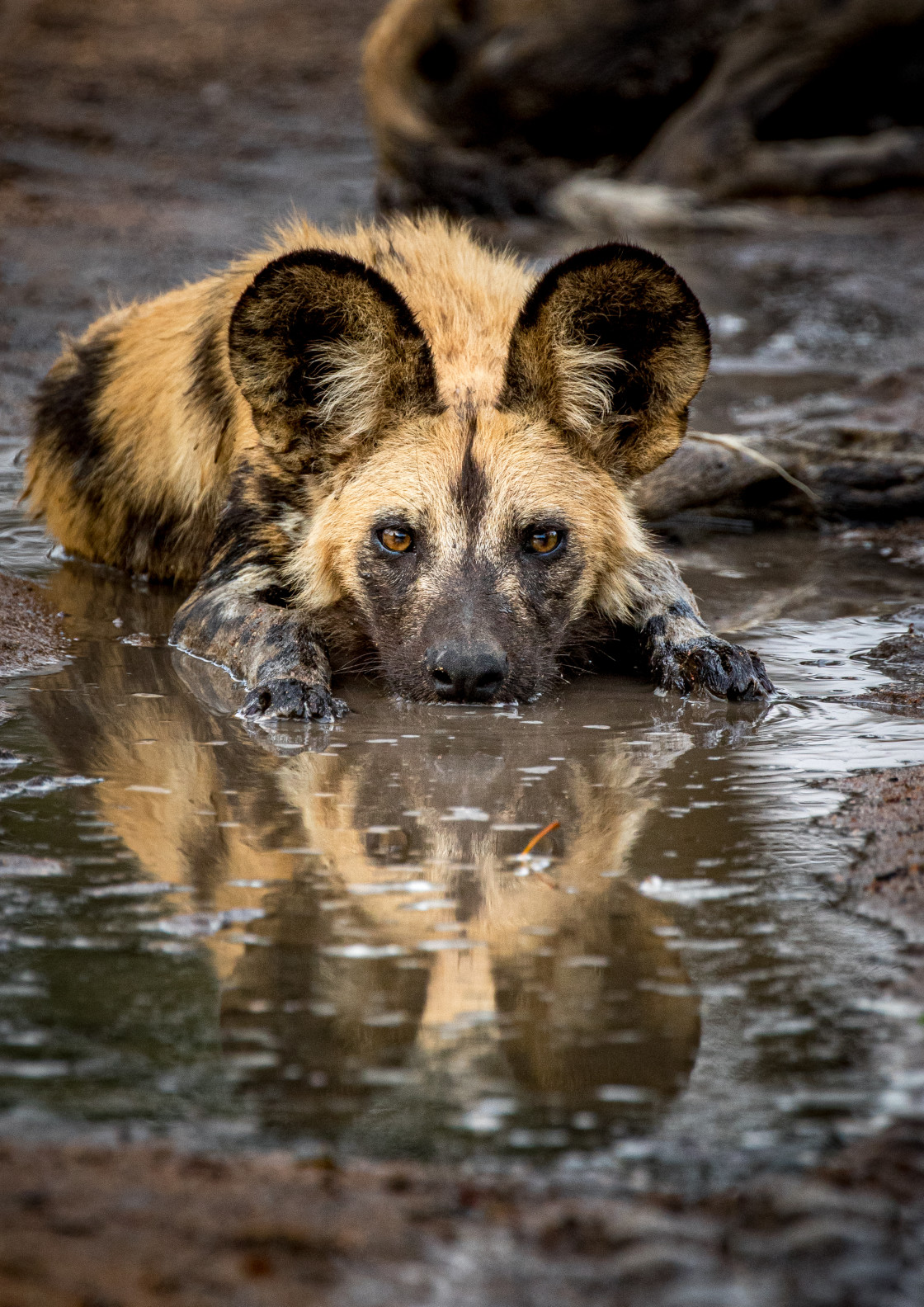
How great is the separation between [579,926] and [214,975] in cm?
52

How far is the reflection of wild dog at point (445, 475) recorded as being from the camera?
11.3 feet

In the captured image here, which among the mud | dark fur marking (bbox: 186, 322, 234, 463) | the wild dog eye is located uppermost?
dark fur marking (bbox: 186, 322, 234, 463)

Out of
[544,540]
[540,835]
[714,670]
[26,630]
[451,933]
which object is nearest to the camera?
[451,933]

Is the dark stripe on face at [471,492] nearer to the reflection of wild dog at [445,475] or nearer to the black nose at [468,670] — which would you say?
the reflection of wild dog at [445,475]

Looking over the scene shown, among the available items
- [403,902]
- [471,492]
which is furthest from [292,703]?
[403,902]

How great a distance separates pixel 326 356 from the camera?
3627 millimetres

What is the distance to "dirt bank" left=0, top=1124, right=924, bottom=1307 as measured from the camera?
4.50 ft

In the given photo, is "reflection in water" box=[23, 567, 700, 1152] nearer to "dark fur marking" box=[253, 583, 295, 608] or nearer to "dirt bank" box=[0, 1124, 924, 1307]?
"dirt bank" box=[0, 1124, 924, 1307]

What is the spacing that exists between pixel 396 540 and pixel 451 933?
62.9 inches

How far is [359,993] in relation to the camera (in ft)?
6.23

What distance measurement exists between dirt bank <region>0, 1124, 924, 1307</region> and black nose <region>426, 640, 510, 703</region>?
70.3 inches

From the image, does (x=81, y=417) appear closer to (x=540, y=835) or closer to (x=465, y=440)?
(x=465, y=440)

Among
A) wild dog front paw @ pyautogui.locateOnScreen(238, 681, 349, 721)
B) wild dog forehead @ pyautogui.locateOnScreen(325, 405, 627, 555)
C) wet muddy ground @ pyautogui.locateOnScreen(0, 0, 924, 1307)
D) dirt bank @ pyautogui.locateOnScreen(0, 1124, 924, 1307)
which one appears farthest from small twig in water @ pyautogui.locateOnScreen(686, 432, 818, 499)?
dirt bank @ pyautogui.locateOnScreen(0, 1124, 924, 1307)

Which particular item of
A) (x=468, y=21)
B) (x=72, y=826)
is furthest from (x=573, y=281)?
(x=468, y=21)
